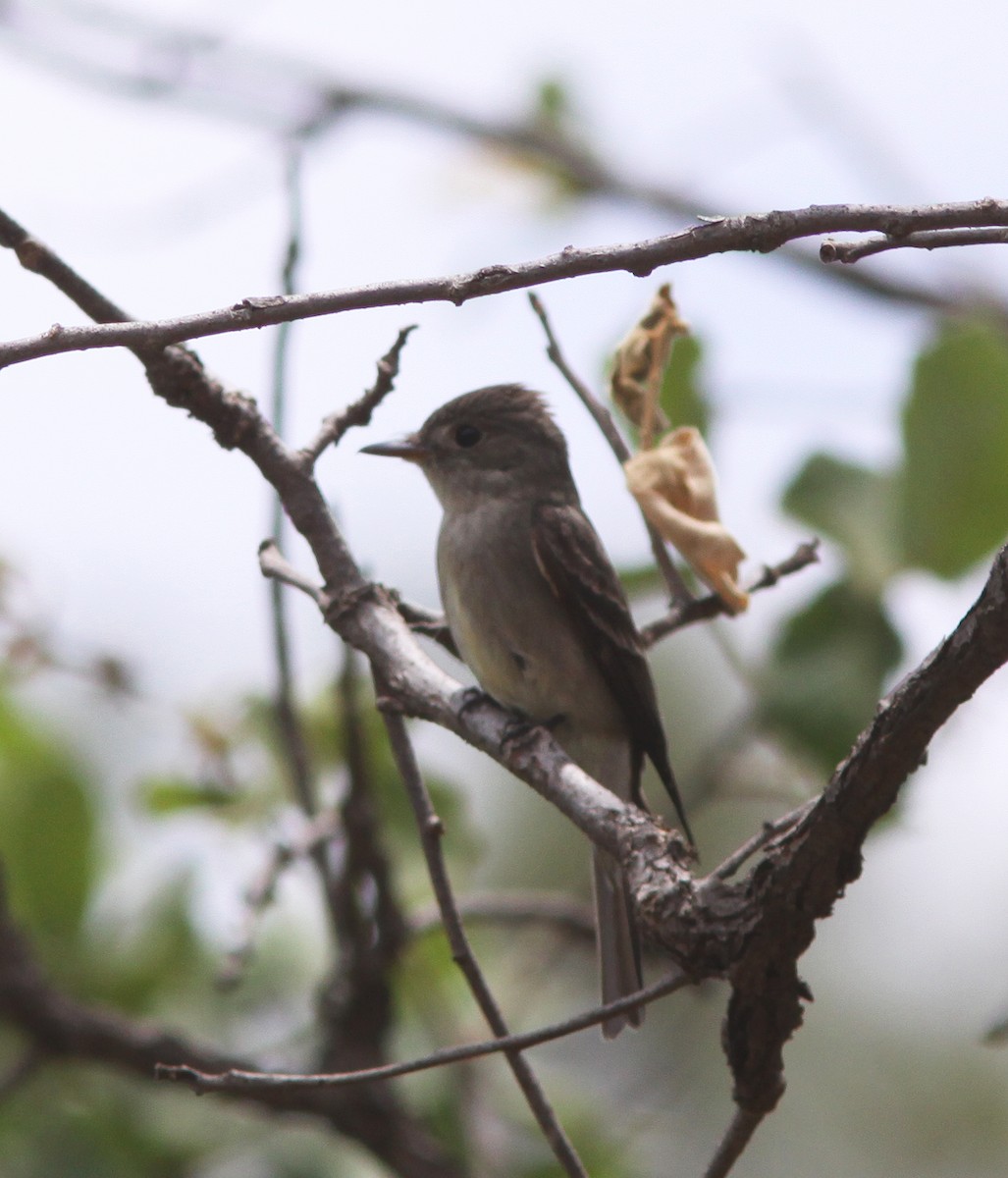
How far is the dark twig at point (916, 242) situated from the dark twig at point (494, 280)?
20mm

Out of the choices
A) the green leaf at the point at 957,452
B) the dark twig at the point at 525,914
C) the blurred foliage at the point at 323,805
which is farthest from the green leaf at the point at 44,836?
the green leaf at the point at 957,452

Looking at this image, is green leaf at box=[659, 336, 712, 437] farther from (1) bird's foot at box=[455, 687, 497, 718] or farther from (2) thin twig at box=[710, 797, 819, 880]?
(2) thin twig at box=[710, 797, 819, 880]

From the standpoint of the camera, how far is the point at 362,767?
4012 mm

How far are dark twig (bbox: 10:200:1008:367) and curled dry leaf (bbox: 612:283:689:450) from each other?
150 centimetres

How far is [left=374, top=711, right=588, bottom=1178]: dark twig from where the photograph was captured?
2.56 m

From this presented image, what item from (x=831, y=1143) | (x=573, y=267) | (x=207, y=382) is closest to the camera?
(x=573, y=267)

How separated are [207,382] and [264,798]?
1.83 metres

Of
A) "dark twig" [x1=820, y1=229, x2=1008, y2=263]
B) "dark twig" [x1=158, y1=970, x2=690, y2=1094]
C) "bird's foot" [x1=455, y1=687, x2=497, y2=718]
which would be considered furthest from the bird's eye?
"dark twig" [x1=820, y1=229, x2=1008, y2=263]

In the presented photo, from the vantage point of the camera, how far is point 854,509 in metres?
4.58

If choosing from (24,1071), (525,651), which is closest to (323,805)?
(525,651)

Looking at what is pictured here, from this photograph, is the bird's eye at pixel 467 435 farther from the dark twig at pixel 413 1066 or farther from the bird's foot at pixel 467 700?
the dark twig at pixel 413 1066

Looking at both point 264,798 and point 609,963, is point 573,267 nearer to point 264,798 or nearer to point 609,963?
point 609,963

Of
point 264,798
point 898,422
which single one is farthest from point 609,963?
point 898,422

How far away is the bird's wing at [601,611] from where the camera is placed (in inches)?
174
